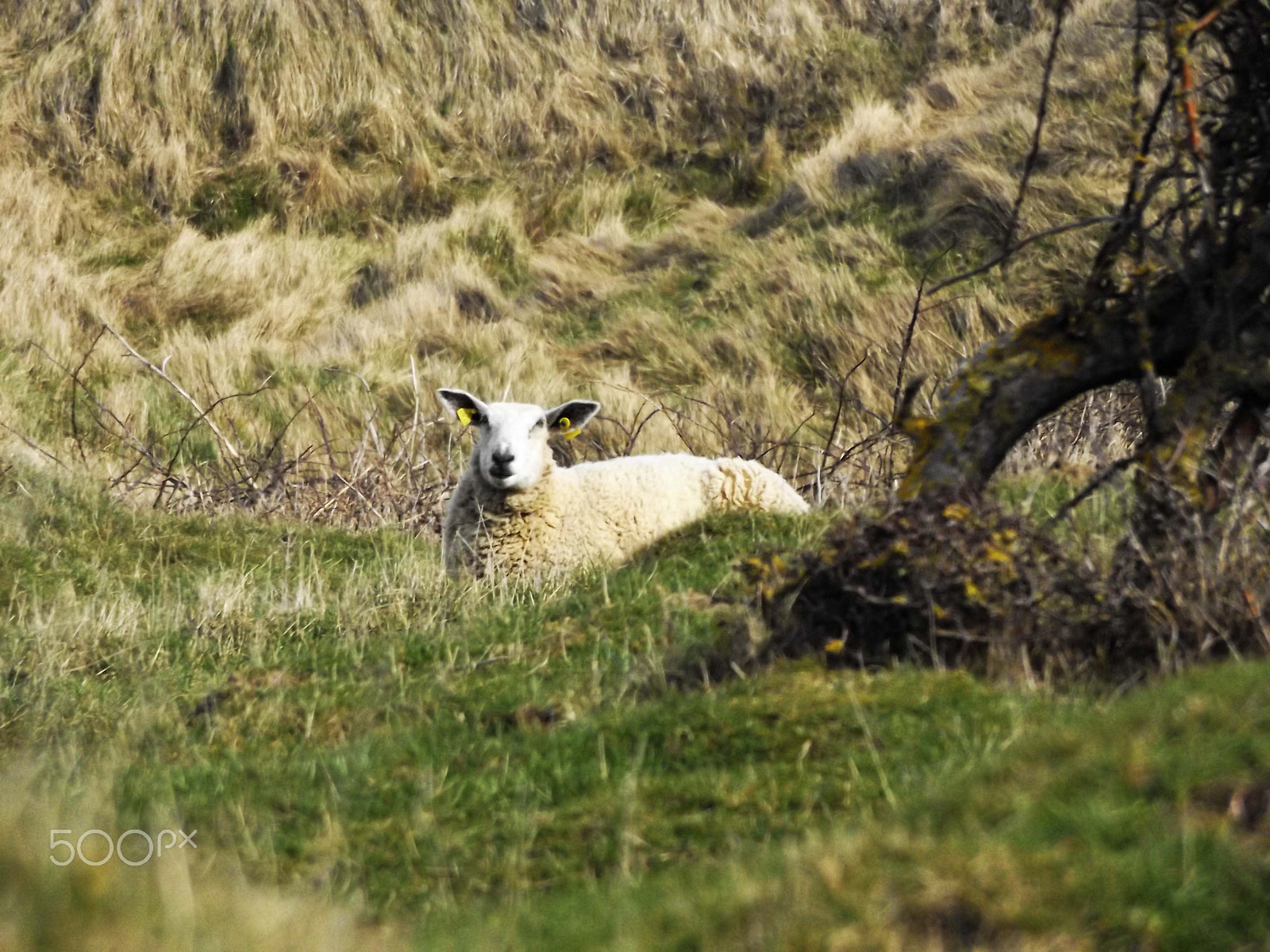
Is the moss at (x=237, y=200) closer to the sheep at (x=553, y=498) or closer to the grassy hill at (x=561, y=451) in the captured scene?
the grassy hill at (x=561, y=451)

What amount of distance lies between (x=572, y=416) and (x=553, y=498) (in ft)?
1.86

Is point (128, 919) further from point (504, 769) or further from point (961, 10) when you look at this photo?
point (961, 10)

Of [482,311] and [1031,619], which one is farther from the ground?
[1031,619]

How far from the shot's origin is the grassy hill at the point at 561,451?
3143 mm

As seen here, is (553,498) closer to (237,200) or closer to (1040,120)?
(1040,120)

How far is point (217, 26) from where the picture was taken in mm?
24047

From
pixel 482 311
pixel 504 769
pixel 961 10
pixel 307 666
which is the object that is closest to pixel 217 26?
pixel 482 311

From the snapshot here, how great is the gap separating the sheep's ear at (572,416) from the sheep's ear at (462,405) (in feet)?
1.44

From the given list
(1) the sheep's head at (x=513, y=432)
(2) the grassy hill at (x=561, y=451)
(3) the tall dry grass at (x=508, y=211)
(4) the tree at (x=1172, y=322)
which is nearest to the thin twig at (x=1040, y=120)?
(4) the tree at (x=1172, y=322)

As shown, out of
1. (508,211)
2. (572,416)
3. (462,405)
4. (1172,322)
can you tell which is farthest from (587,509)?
(508,211)

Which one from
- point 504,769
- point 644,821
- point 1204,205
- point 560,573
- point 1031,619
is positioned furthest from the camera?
point 560,573

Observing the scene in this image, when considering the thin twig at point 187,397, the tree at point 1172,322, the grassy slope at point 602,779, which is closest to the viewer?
the grassy slope at point 602,779

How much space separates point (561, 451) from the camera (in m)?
14.1

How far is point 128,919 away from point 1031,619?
3.17m
